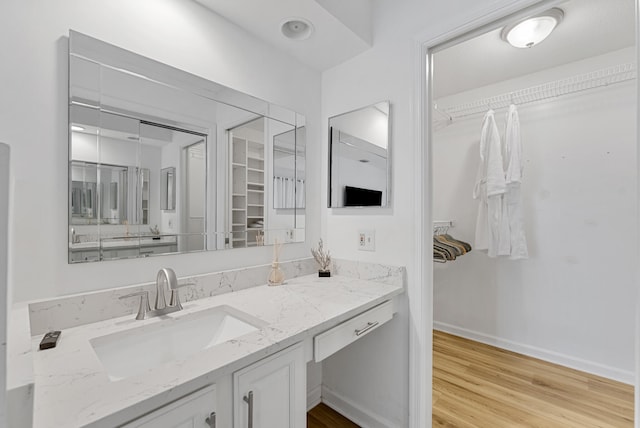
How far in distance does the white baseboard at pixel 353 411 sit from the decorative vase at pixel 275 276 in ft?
2.86

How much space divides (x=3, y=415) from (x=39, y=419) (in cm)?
23

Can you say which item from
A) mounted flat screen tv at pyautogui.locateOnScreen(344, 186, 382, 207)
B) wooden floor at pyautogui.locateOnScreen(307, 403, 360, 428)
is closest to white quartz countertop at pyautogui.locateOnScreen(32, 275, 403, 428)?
mounted flat screen tv at pyautogui.locateOnScreen(344, 186, 382, 207)

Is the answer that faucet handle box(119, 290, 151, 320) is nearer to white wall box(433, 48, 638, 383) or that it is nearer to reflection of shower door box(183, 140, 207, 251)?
reflection of shower door box(183, 140, 207, 251)

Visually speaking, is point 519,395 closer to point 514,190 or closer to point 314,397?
Answer: point 314,397

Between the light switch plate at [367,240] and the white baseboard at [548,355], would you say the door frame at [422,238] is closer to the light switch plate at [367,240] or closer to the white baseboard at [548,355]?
the light switch plate at [367,240]

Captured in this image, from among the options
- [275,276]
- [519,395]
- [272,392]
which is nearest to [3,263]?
[272,392]

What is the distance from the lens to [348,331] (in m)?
1.23

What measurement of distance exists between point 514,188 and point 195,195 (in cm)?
238

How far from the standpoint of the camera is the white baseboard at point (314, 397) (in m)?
1.81

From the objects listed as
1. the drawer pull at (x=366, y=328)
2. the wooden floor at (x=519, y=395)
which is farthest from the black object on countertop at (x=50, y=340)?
the wooden floor at (x=519, y=395)

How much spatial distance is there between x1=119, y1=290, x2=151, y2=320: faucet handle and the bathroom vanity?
2 cm

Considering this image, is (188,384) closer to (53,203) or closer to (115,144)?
(53,203)

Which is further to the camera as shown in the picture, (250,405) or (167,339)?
(167,339)

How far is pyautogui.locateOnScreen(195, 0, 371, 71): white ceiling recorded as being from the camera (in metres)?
1.35
